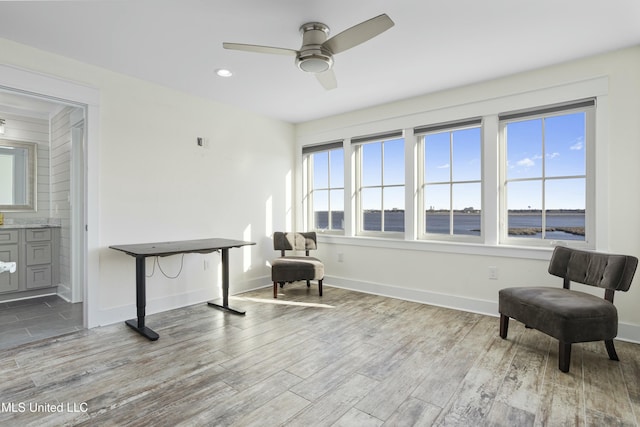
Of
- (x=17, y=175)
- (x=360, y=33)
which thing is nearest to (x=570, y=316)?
(x=360, y=33)

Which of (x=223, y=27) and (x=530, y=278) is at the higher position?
(x=223, y=27)

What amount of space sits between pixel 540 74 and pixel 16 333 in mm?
5389

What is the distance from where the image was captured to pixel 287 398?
199 cm

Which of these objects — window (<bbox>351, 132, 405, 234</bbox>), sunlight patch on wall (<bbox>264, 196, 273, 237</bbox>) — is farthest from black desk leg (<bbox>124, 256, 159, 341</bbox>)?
window (<bbox>351, 132, 405, 234</bbox>)

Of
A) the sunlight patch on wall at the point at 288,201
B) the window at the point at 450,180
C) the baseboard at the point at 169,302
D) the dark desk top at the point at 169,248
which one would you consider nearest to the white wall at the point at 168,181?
the baseboard at the point at 169,302

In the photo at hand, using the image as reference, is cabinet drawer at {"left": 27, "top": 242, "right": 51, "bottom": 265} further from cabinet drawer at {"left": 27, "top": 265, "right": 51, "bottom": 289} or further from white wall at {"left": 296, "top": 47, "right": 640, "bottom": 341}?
white wall at {"left": 296, "top": 47, "right": 640, "bottom": 341}

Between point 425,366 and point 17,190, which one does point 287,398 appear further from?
point 17,190

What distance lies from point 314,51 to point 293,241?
2767 mm

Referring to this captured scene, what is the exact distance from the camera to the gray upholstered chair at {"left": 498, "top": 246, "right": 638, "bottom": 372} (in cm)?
227

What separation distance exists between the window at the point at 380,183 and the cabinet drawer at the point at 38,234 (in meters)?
4.05

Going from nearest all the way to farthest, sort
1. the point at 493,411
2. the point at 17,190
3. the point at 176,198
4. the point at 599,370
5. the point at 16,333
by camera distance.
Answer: the point at 493,411 → the point at 599,370 → the point at 16,333 → the point at 176,198 → the point at 17,190

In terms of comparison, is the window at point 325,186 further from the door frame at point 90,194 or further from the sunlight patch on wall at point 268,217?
the door frame at point 90,194

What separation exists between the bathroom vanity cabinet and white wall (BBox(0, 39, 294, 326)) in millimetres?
1729

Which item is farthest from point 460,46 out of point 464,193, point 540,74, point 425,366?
point 425,366
